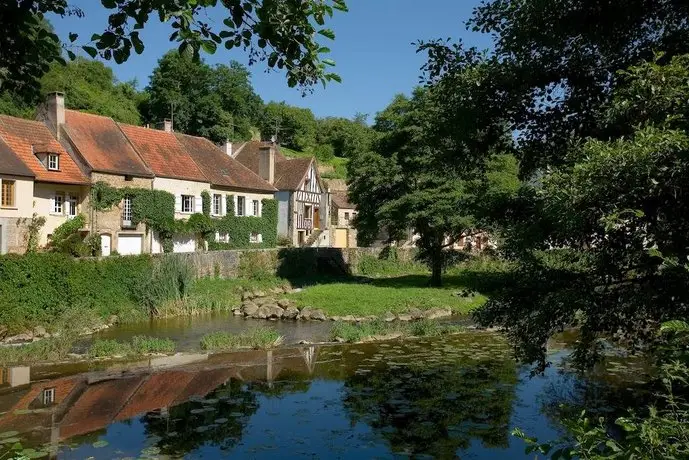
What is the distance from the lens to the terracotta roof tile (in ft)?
95.0

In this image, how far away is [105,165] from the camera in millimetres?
34406

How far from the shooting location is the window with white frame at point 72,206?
3300 centimetres

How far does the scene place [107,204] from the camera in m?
33.9

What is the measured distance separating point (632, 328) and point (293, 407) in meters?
7.20

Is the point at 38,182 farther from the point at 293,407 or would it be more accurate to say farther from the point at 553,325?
the point at 553,325

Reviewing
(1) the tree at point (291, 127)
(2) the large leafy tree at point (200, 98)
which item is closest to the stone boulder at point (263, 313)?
(2) the large leafy tree at point (200, 98)

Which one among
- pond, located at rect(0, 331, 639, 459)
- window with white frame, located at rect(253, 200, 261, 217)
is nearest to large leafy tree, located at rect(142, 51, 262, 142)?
window with white frame, located at rect(253, 200, 261, 217)

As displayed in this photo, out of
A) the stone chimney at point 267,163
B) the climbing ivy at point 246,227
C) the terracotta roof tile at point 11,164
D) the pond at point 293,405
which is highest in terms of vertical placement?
the stone chimney at point 267,163

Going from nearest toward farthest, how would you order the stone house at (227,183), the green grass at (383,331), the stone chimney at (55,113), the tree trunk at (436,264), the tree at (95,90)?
the green grass at (383,331), the stone chimney at (55,113), the tree trunk at (436,264), the stone house at (227,183), the tree at (95,90)

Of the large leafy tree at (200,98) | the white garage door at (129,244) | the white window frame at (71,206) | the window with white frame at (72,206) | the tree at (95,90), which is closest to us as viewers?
the white window frame at (71,206)

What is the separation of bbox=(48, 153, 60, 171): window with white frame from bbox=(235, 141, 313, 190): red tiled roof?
65.7ft

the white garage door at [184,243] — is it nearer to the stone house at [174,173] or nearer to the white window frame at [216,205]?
the stone house at [174,173]

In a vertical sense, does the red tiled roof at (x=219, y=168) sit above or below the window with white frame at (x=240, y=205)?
above

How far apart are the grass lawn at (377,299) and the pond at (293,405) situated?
9.34m
